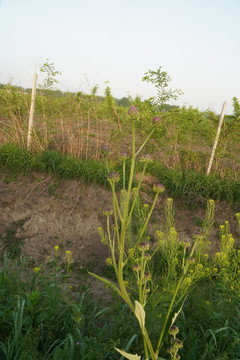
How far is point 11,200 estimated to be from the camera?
16.0 ft

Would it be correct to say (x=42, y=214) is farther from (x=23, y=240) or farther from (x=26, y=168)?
(x=26, y=168)

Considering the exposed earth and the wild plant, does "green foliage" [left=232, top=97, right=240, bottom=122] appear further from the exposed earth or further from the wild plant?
the wild plant

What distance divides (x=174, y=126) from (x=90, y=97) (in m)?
1.81

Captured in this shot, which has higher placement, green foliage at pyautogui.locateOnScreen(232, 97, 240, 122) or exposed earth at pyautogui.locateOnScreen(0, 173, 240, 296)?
green foliage at pyautogui.locateOnScreen(232, 97, 240, 122)

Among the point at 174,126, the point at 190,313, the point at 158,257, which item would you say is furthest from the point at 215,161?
the point at 190,313

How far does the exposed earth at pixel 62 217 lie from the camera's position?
4.39 metres

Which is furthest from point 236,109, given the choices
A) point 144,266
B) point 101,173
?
point 144,266

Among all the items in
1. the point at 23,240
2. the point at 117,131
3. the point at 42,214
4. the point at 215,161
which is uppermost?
the point at 117,131

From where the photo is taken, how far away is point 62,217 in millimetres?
4727

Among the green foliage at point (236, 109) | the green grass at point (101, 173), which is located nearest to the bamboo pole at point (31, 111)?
the green grass at point (101, 173)

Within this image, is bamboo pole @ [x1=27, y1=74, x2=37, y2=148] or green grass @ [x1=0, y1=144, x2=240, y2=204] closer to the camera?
green grass @ [x1=0, y1=144, x2=240, y2=204]

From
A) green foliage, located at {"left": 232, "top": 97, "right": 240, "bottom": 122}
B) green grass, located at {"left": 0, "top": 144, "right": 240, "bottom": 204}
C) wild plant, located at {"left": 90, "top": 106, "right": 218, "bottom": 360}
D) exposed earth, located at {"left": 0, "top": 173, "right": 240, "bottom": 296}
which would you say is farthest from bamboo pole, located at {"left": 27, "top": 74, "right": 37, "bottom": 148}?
green foliage, located at {"left": 232, "top": 97, "right": 240, "bottom": 122}

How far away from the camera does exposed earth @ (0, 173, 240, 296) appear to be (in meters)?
4.39

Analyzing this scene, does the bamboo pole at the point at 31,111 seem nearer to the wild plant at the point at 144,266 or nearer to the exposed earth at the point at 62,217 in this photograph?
the exposed earth at the point at 62,217
